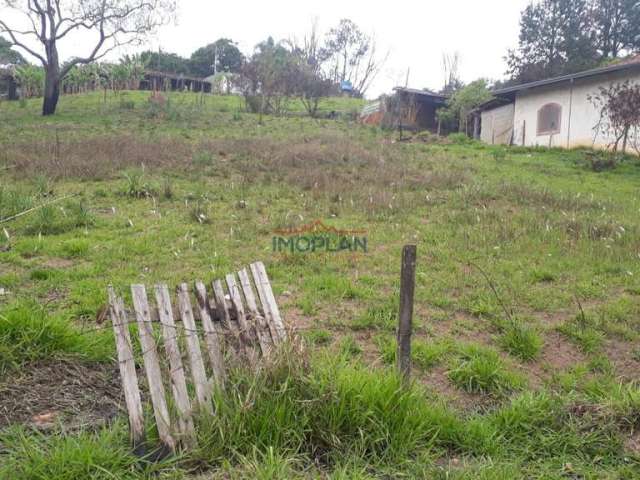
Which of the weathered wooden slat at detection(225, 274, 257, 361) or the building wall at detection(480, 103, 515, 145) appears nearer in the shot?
the weathered wooden slat at detection(225, 274, 257, 361)

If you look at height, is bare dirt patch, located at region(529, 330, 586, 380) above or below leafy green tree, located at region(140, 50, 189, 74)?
Answer: below

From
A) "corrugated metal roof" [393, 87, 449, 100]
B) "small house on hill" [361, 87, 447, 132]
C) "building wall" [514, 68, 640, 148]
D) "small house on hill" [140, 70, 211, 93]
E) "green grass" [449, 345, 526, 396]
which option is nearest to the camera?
"green grass" [449, 345, 526, 396]

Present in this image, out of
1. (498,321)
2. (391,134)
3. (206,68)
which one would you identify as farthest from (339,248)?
(206,68)

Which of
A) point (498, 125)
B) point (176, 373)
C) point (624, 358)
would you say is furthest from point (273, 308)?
point (498, 125)

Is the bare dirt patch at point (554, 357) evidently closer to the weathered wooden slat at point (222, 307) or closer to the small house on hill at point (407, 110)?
the weathered wooden slat at point (222, 307)

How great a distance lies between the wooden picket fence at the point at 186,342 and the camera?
89.0 inches

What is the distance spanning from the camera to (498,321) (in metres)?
4.09

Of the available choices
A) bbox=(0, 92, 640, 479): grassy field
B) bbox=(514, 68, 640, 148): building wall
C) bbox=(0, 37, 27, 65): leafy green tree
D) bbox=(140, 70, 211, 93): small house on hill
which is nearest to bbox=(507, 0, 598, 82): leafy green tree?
bbox=(514, 68, 640, 148): building wall

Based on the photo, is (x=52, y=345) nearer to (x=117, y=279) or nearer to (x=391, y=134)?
(x=117, y=279)

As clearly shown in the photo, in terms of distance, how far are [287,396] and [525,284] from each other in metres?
3.44

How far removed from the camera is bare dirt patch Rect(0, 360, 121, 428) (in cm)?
245

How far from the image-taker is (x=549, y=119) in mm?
20219

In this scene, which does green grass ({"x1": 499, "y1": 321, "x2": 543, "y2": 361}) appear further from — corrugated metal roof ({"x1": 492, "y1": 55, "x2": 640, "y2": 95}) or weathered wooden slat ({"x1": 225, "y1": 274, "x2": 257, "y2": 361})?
corrugated metal roof ({"x1": 492, "y1": 55, "x2": 640, "y2": 95})

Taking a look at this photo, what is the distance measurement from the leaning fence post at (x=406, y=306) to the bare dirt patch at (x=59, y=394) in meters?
1.57
